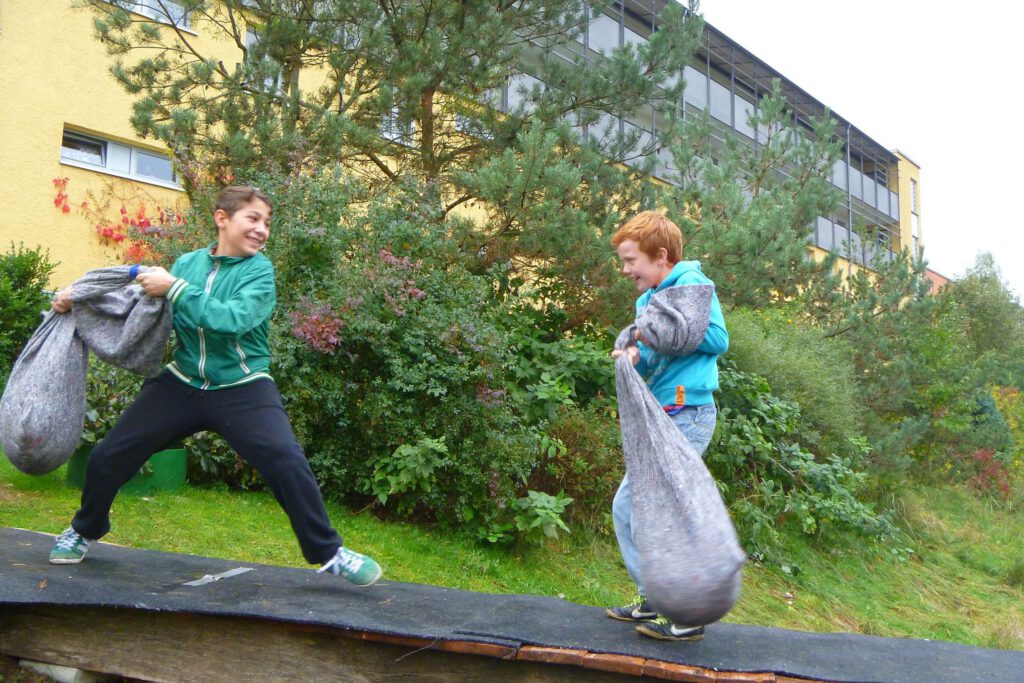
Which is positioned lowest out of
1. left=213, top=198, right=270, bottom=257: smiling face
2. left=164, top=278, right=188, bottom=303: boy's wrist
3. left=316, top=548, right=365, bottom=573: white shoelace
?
left=316, top=548, right=365, bottom=573: white shoelace

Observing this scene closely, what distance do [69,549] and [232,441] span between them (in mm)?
998

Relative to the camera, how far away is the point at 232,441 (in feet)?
11.4

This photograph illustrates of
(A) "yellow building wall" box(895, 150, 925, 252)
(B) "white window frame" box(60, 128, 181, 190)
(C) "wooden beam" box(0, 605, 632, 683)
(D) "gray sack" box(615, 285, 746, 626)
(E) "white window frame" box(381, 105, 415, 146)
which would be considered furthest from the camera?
(A) "yellow building wall" box(895, 150, 925, 252)

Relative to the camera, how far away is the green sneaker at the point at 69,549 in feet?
12.3

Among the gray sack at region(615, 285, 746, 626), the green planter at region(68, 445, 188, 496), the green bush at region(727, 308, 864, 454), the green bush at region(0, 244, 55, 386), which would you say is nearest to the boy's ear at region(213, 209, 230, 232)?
the gray sack at region(615, 285, 746, 626)

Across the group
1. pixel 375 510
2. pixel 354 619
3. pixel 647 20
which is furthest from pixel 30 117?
pixel 647 20

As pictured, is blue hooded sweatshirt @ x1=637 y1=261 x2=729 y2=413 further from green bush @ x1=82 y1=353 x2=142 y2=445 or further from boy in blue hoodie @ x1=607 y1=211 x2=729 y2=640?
green bush @ x1=82 y1=353 x2=142 y2=445

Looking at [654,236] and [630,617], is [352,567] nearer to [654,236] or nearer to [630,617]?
[630,617]

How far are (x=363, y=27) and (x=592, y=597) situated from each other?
5.70 meters

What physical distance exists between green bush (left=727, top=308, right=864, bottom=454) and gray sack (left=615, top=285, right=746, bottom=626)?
5861 mm

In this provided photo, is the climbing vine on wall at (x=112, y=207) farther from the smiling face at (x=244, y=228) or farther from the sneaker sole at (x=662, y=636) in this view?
the sneaker sole at (x=662, y=636)

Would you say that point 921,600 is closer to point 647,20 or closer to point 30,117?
point 30,117

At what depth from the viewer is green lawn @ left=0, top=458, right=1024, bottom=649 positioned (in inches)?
211

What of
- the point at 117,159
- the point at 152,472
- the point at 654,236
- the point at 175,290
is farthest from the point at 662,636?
the point at 117,159
